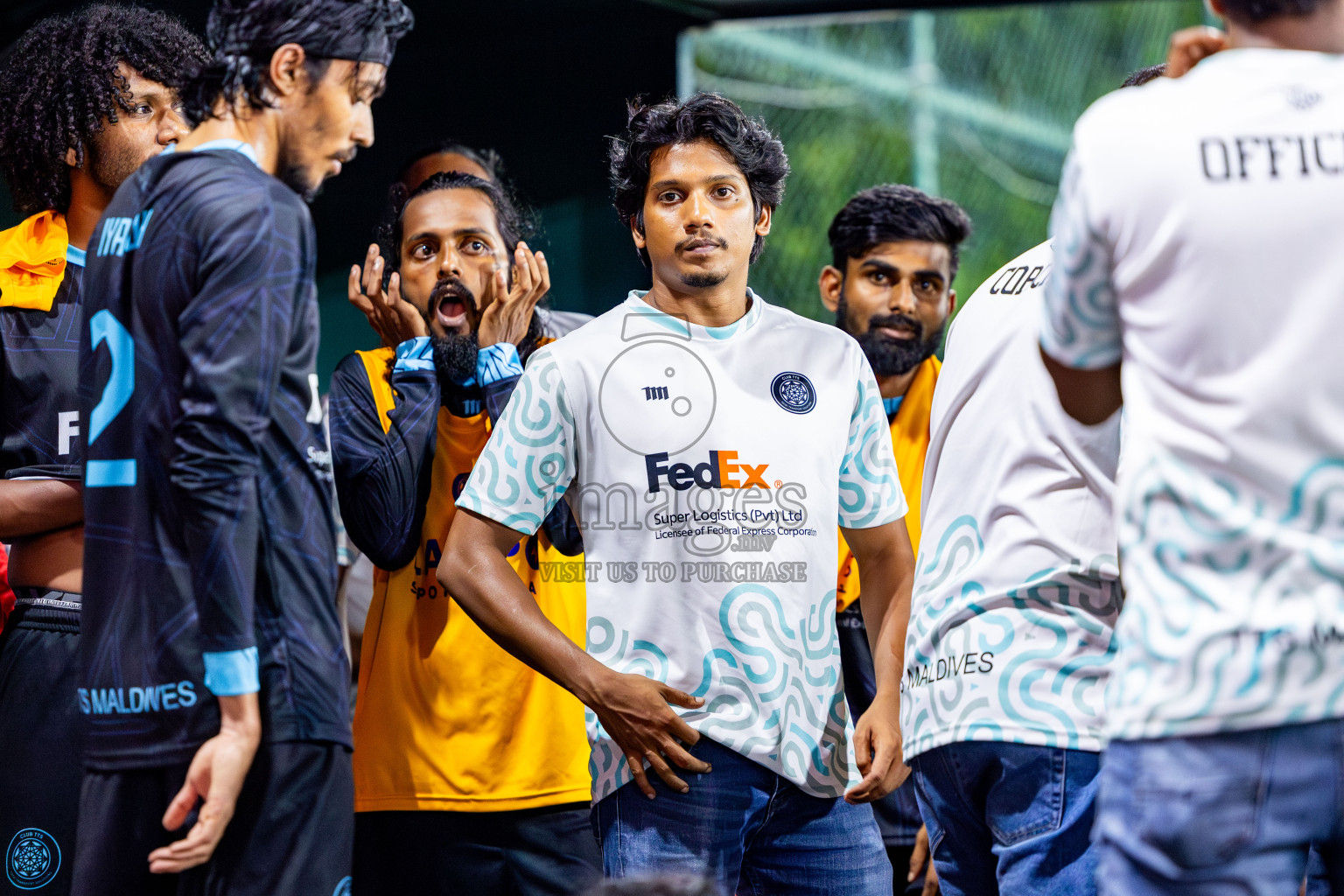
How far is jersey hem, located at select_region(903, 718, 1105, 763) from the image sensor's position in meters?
2.41

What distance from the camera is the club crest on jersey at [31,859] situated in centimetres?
284

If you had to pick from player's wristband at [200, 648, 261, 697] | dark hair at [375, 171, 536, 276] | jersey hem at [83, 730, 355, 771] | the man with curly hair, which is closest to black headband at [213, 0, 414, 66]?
the man with curly hair

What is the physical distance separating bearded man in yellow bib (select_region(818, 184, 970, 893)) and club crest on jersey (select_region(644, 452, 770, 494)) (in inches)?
59.5

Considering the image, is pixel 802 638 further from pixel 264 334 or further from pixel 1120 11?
pixel 1120 11

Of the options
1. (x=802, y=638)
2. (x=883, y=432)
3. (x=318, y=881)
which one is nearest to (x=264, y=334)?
(x=318, y=881)

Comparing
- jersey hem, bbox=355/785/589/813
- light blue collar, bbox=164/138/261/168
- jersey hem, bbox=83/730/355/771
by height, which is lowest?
jersey hem, bbox=355/785/589/813

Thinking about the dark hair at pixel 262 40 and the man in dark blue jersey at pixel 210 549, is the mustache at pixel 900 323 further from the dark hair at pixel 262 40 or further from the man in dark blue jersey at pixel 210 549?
the man in dark blue jersey at pixel 210 549

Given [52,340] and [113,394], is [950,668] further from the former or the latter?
[52,340]

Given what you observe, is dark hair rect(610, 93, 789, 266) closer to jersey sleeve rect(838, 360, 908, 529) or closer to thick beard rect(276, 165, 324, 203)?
jersey sleeve rect(838, 360, 908, 529)

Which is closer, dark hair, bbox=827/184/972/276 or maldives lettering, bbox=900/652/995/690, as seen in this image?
maldives lettering, bbox=900/652/995/690

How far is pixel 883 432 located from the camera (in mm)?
3188

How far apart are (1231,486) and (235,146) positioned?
156 centimetres

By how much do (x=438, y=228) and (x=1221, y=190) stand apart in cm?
265

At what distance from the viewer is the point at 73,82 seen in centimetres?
316
